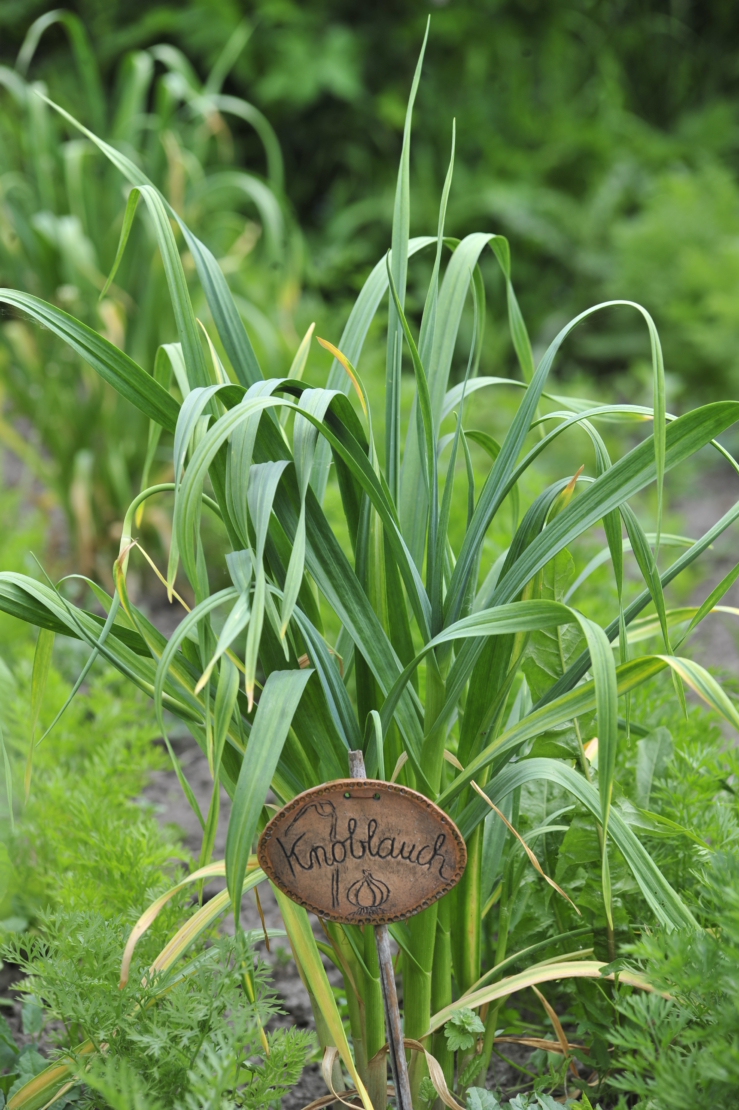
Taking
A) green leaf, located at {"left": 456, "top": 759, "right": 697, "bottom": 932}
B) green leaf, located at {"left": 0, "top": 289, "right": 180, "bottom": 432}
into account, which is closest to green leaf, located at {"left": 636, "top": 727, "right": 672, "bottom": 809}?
green leaf, located at {"left": 456, "top": 759, "right": 697, "bottom": 932}

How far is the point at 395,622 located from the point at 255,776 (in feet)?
0.89

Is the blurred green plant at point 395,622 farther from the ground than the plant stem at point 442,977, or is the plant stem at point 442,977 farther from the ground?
the blurred green plant at point 395,622

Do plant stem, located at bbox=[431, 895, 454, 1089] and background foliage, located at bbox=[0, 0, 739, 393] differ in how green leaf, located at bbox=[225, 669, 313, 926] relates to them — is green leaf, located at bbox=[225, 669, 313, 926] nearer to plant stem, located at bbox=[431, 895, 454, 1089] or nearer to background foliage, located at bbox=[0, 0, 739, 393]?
plant stem, located at bbox=[431, 895, 454, 1089]

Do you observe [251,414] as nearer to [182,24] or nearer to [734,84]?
[182,24]

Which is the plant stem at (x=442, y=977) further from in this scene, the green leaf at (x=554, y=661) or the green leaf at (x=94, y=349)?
the green leaf at (x=94, y=349)

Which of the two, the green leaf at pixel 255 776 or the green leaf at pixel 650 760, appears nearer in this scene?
the green leaf at pixel 255 776

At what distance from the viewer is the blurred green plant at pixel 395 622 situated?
77cm

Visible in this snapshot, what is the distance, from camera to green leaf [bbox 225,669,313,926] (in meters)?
0.73

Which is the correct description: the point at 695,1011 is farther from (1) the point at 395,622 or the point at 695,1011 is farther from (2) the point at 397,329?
(2) the point at 397,329

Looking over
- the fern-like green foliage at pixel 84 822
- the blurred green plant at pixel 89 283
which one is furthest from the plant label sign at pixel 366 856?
the blurred green plant at pixel 89 283

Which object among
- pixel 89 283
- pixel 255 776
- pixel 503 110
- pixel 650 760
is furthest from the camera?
pixel 503 110

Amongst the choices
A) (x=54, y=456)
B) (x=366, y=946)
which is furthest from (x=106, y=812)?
(x=54, y=456)

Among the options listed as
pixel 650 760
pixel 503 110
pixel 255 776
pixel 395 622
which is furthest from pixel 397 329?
pixel 503 110

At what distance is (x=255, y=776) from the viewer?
0.73m
